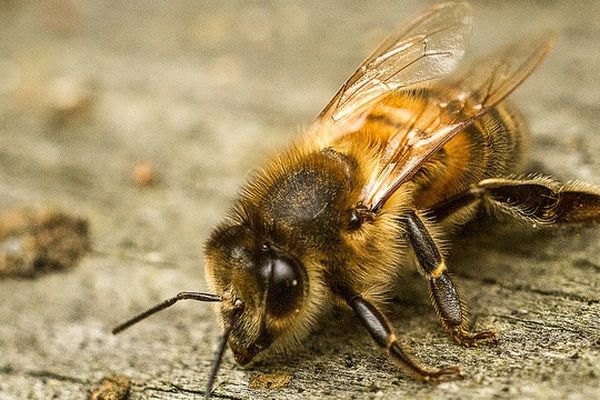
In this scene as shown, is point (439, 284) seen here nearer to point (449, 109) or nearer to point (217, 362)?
point (449, 109)

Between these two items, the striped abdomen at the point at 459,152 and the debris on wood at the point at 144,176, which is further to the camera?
the debris on wood at the point at 144,176

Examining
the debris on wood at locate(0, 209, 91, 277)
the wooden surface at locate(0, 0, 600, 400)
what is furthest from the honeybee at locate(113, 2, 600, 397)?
the debris on wood at locate(0, 209, 91, 277)

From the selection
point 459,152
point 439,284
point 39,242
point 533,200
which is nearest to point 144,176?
point 39,242

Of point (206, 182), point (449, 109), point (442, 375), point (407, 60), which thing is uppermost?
point (407, 60)

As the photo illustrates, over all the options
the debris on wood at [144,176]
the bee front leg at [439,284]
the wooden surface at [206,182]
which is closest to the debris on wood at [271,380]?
the wooden surface at [206,182]

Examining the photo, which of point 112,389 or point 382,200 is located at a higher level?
point 382,200

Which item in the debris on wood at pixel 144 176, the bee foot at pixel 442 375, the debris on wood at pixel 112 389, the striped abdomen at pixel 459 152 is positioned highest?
the debris on wood at pixel 144 176

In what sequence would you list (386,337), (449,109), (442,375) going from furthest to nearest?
(449,109) → (386,337) → (442,375)

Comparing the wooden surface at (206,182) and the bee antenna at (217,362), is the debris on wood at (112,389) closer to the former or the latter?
the wooden surface at (206,182)

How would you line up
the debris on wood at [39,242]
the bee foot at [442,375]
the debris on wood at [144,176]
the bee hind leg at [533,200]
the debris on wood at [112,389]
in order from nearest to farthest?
the bee foot at [442,375] < the debris on wood at [112,389] < the bee hind leg at [533,200] < the debris on wood at [39,242] < the debris on wood at [144,176]
